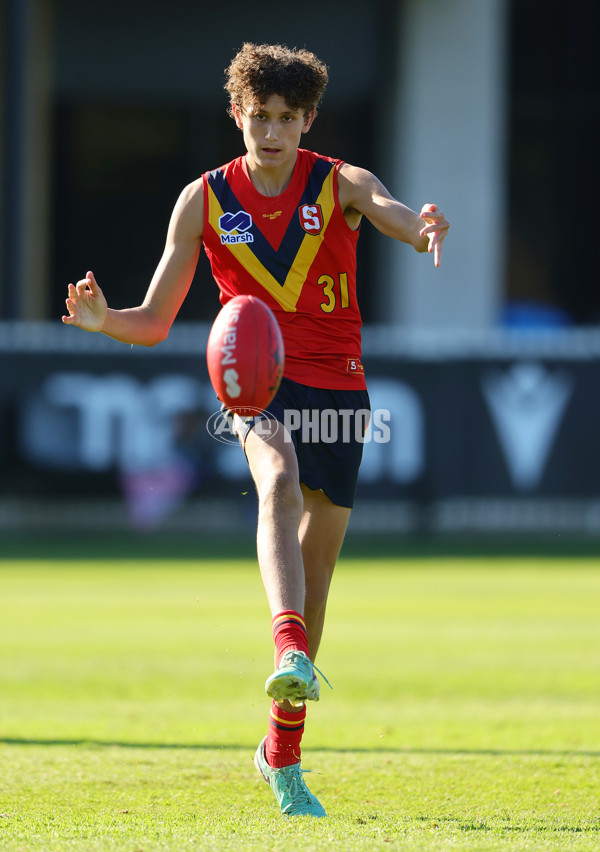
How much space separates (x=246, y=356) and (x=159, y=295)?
875 mm

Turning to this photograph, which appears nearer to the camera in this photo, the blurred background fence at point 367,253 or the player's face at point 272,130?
the player's face at point 272,130

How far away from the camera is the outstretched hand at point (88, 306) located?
5.07 m

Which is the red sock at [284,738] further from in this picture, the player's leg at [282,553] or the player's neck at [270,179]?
the player's neck at [270,179]

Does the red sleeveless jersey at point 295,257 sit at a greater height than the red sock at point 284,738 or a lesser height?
greater

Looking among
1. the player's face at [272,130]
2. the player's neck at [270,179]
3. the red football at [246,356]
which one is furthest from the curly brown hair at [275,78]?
the red football at [246,356]

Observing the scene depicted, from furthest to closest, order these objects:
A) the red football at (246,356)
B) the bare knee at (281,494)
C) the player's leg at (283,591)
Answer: the bare knee at (281,494) < the red football at (246,356) < the player's leg at (283,591)

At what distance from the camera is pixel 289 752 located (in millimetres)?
4773

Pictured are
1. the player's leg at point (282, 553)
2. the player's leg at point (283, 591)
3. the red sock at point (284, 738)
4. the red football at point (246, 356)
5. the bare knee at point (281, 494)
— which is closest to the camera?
the player's leg at point (282, 553)

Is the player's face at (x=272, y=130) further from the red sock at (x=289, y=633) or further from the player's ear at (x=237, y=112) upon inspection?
the red sock at (x=289, y=633)

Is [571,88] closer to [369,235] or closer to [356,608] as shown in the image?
[369,235]

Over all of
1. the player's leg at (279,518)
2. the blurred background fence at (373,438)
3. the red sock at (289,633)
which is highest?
the player's leg at (279,518)

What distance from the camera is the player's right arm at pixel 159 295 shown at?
16.7 ft

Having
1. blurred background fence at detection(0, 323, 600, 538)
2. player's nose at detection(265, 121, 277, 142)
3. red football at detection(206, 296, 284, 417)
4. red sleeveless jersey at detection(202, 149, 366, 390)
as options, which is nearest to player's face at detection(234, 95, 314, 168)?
player's nose at detection(265, 121, 277, 142)

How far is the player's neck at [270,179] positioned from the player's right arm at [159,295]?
21cm
